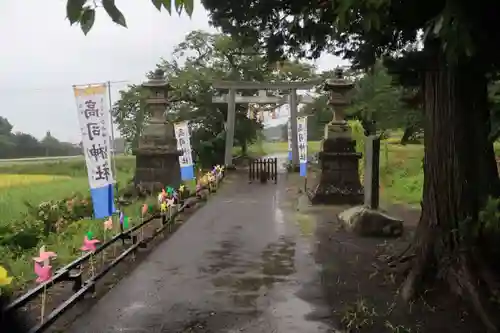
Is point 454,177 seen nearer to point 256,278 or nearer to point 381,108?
point 256,278

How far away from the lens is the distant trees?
166ft

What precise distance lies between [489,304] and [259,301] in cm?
263

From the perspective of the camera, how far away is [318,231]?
1251cm

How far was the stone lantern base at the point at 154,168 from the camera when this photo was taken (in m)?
19.9

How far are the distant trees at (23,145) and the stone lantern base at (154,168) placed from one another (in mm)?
31243

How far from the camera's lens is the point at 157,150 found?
20.0m

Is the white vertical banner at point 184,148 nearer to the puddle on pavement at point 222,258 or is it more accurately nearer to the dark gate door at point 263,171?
the dark gate door at point 263,171

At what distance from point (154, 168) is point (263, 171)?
8.71 meters

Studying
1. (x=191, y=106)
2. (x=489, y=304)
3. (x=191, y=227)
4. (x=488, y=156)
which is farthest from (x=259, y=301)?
(x=191, y=106)

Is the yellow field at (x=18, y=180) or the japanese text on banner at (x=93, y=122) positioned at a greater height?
the japanese text on banner at (x=93, y=122)

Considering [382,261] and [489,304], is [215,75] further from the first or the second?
[489,304]

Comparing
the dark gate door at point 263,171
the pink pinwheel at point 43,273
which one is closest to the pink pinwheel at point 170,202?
the pink pinwheel at point 43,273

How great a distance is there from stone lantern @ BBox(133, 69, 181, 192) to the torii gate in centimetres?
941

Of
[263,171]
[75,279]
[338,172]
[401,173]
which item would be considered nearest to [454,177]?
[75,279]
